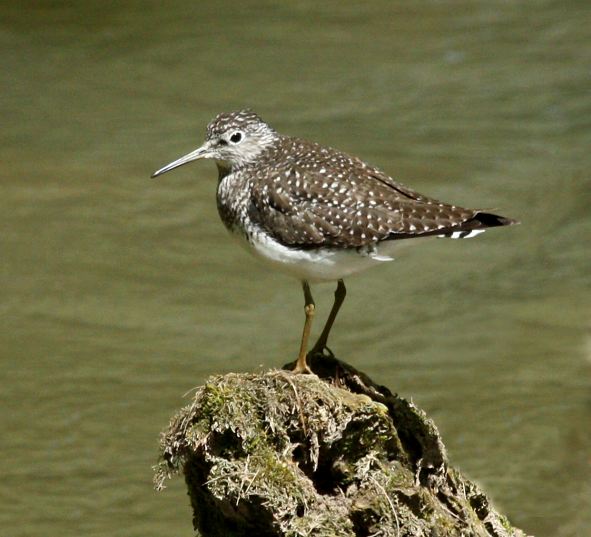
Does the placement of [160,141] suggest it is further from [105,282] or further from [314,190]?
[314,190]

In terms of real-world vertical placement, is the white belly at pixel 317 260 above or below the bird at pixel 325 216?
below

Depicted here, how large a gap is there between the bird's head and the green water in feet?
12.7

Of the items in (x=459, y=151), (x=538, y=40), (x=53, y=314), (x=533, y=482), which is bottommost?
(x=533, y=482)

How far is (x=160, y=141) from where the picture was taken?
1792 centimetres

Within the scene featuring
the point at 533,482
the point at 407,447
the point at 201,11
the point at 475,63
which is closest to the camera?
the point at 407,447

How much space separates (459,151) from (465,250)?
2.31 m

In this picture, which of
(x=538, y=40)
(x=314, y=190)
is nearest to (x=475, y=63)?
(x=538, y=40)

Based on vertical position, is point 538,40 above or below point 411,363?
above

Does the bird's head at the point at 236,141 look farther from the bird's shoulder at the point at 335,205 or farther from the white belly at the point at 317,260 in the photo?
the white belly at the point at 317,260

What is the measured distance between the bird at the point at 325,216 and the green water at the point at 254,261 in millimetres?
4036

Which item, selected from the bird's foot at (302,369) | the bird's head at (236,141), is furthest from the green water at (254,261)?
the bird's foot at (302,369)

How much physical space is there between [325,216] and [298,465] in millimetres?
1787

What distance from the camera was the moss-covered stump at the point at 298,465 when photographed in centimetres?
688

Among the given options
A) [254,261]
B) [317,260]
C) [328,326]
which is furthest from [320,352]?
[254,261]
